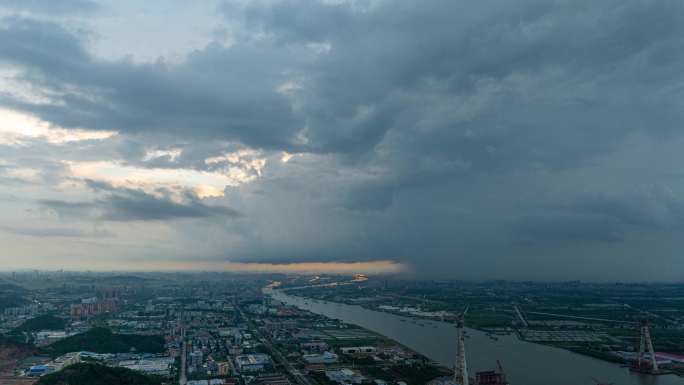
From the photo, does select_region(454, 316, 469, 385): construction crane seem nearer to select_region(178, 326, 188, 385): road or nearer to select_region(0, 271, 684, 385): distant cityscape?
select_region(0, 271, 684, 385): distant cityscape

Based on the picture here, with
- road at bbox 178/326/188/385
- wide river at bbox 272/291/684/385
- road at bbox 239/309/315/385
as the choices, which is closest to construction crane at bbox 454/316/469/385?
wide river at bbox 272/291/684/385

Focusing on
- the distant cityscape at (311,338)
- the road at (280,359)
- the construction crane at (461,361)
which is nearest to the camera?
the construction crane at (461,361)

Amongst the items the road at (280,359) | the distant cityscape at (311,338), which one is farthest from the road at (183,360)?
the road at (280,359)

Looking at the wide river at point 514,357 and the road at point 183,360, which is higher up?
the wide river at point 514,357

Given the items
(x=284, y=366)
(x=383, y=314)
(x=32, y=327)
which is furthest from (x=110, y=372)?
(x=383, y=314)

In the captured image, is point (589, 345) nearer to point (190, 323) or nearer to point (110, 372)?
point (110, 372)

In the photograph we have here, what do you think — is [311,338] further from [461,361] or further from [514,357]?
[461,361]

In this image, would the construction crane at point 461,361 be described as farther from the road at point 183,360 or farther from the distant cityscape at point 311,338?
the road at point 183,360

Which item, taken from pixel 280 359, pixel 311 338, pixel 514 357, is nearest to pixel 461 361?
pixel 514 357

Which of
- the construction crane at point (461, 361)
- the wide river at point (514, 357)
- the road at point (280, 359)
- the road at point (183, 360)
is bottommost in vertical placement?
the road at point (183, 360)
